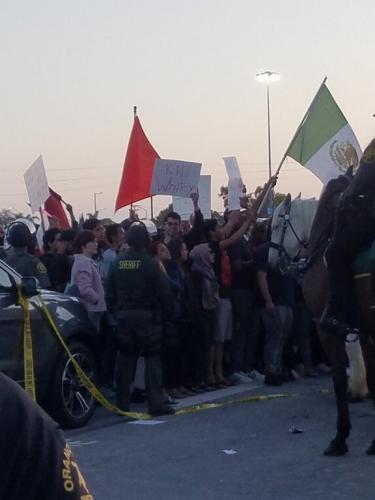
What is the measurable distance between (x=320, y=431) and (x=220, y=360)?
3.07 metres

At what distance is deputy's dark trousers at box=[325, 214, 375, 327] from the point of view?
25.6 ft

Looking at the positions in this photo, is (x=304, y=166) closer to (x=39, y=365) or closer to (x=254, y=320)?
(x=254, y=320)

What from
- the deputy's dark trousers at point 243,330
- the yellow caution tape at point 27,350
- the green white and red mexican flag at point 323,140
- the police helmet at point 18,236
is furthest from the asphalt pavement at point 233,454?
the green white and red mexican flag at point 323,140

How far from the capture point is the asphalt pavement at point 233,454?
23.4 ft

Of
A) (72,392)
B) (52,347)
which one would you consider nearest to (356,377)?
(72,392)

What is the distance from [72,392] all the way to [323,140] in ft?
14.6

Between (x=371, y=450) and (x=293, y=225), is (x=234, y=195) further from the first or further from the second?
(x=371, y=450)

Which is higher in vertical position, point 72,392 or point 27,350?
point 27,350

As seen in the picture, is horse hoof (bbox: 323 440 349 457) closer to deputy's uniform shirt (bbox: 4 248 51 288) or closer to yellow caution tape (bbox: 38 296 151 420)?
yellow caution tape (bbox: 38 296 151 420)

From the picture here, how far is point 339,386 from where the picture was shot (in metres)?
8.35

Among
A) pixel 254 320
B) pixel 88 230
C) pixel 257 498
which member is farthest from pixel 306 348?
pixel 257 498

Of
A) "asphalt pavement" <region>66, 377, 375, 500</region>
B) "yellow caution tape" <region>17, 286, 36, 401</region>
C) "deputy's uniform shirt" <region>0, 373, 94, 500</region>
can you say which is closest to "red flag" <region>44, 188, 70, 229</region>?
"asphalt pavement" <region>66, 377, 375, 500</region>

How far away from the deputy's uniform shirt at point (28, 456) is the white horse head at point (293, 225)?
7.86 m

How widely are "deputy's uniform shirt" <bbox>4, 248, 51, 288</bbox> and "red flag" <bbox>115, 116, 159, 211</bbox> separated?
4.68 metres
